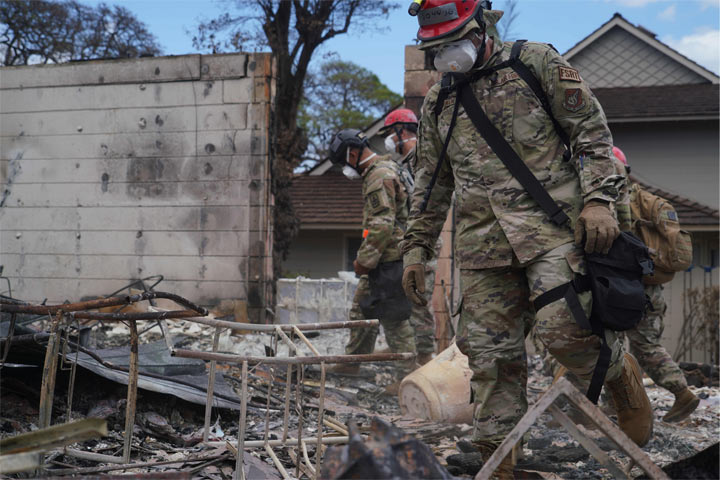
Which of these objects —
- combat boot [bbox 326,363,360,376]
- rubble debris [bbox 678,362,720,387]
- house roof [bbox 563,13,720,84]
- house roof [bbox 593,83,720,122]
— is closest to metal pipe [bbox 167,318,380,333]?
combat boot [bbox 326,363,360,376]

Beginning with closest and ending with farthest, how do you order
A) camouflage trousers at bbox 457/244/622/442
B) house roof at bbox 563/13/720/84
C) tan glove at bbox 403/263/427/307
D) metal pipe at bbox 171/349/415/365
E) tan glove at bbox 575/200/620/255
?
metal pipe at bbox 171/349/415/365 < tan glove at bbox 575/200/620/255 < camouflage trousers at bbox 457/244/622/442 < tan glove at bbox 403/263/427/307 < house roof at bbox 563/13/720/84

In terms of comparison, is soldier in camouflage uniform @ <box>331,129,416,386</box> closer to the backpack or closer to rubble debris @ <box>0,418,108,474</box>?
the backpack

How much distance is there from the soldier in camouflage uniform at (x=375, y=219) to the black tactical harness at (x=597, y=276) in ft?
8.43

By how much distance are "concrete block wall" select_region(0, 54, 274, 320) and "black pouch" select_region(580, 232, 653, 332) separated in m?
5.56

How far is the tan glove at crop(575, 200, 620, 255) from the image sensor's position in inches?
104

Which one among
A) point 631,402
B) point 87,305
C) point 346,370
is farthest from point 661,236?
point 87,305

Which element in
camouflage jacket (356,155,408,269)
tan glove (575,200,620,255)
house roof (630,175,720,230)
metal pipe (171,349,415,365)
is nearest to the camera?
metal pipe (171,349,415,365)

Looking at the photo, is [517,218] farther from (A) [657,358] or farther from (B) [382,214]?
(A) [657,358]

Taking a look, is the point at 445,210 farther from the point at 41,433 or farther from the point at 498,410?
the point at 41,433

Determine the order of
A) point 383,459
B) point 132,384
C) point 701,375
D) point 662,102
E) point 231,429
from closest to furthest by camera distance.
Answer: point 383,459 < point 132,384 < point 231,429 < point 701,375 < point 662,102

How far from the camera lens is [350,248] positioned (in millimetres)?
16141

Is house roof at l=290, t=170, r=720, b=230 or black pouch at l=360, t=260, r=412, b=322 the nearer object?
black pouch at l=360, t=260, r=412, b=322

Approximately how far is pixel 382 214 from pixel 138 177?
4.06 m

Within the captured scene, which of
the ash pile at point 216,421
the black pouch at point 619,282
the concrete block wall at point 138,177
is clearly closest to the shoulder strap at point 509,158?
the black pouch at point 619,282
